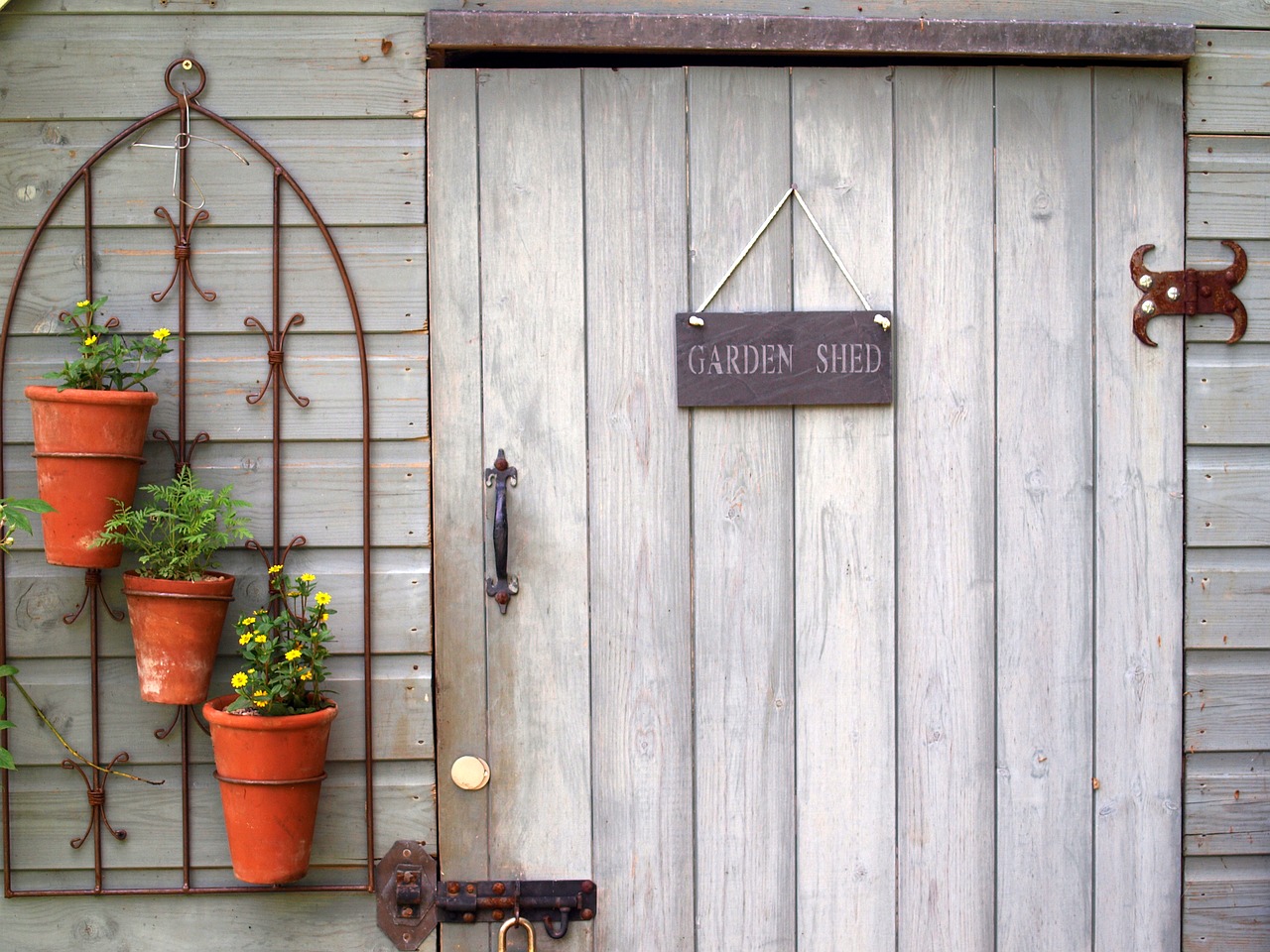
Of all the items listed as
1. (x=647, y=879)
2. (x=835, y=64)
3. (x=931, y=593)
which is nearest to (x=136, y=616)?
(x=647, y=879)

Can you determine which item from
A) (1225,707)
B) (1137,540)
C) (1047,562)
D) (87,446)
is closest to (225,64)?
(87,446)

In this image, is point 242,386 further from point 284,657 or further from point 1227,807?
point 1227,807

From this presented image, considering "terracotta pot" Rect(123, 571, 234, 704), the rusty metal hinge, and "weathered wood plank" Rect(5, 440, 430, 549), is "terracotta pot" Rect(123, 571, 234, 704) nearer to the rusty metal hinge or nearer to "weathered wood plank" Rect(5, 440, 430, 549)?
"weathered wood plank" Rect(5, 440, 430, 549)

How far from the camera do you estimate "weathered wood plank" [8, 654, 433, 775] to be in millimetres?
1879

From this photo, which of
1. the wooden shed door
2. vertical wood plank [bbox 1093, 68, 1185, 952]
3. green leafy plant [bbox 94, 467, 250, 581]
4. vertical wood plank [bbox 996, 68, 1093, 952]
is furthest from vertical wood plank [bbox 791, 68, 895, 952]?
green leafy plant [bbox 94, 467, 250, 581]

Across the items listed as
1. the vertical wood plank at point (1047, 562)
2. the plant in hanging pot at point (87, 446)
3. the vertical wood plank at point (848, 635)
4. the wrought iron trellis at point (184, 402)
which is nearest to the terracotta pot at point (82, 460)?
the plant in hanging pot at point (87, 446)

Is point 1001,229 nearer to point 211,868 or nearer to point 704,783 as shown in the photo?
point 704,783

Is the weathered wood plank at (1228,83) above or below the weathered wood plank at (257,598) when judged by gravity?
above

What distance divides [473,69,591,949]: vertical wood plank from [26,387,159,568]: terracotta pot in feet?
1.91

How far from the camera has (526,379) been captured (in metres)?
1.90

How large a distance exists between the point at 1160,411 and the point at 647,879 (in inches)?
48.2

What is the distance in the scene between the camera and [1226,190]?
6.34 ft

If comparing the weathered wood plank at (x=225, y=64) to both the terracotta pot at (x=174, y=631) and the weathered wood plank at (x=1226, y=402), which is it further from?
the weathered wood plank at (x=1226, y=402)

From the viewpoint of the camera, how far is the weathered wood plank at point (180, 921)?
1.88 m
